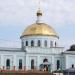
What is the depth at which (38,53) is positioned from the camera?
70.9 meters

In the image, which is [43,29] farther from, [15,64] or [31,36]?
[15,64]

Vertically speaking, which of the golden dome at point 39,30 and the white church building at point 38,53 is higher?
the golden dome at point 39,30

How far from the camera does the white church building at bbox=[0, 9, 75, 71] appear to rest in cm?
6956

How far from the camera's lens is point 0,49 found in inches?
2734

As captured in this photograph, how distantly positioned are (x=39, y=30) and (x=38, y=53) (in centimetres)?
381

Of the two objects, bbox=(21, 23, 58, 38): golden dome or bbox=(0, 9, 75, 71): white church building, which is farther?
bbox=(21, 23, 58, 38): golden dome

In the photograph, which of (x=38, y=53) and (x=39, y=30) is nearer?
(x=38, y=53)

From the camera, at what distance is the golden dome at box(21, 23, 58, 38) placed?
7175 centimetres

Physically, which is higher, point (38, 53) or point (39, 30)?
point (39, 30)

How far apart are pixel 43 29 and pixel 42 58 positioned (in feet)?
15.6

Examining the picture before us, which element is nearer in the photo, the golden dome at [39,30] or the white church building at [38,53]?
the white church building at [38,53]

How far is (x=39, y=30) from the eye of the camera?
236 feet

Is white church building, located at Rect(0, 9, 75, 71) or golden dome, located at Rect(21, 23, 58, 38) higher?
golden dome, located at Rect(21, 23, 58, 38)

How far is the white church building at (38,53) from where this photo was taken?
228 ft
